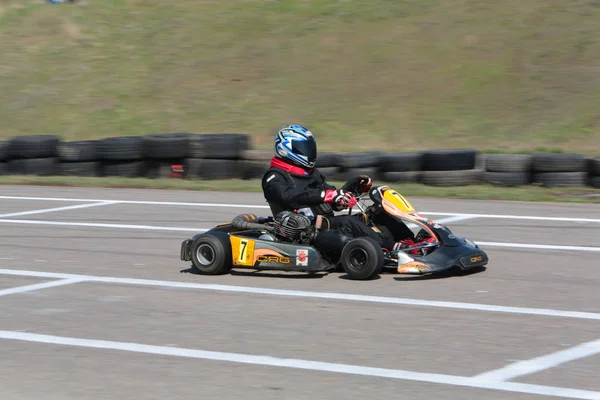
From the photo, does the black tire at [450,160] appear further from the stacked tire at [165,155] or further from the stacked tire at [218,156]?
the stacked tire at [165,155]

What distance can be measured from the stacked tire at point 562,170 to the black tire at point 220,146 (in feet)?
16.3

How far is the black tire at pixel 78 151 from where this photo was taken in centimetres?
1620

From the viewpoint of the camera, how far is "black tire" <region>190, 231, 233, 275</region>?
7.75 meters

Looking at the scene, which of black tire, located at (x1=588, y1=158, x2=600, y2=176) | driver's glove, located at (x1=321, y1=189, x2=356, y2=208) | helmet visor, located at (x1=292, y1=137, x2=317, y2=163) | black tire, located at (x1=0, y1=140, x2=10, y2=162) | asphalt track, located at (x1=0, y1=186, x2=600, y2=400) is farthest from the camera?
black tire, located at (x1=0, y1=140, x2=10, y2=162)

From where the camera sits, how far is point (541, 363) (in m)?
4.96

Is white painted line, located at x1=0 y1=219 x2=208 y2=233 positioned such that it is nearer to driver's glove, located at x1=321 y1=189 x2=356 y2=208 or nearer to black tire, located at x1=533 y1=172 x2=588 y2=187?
driver's glove, located at x1=321 y1=189 x2=356 y2=208

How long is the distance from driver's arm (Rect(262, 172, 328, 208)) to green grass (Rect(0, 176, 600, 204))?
5.80 m

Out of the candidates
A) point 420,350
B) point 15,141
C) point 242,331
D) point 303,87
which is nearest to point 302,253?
point 242,331

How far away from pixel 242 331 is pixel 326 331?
21.8 inches

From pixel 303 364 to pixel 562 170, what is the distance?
31.2 feet

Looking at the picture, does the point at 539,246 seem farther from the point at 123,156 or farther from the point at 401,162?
the point at 123,156

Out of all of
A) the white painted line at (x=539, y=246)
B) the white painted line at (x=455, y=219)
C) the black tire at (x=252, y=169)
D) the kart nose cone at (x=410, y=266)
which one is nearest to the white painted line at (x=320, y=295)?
the kart nose cone at (x=410, y=266)

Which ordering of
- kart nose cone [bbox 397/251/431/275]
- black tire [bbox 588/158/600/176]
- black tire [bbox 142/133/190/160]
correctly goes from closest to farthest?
kart nose cone [bbox 397/251/431/275] → black tire [bbox 588/158/600/176] → black tire [bbox 142/133/190/160]

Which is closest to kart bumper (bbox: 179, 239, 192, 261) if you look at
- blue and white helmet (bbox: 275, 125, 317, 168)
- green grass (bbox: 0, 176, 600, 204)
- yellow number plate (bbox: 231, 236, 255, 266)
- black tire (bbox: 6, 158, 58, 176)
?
yellow number plate (bbox: 231, 236, 255, 266)
